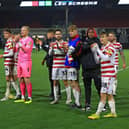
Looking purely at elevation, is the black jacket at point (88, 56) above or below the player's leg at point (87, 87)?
above

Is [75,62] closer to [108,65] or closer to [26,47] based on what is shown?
[108,65]

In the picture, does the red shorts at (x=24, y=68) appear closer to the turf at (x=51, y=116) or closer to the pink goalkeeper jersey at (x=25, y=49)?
the pink goalkeeper jersey at (x=25, y=49)

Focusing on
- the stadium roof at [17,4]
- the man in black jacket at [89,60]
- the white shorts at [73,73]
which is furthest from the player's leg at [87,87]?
the stadium roof at [17,4]

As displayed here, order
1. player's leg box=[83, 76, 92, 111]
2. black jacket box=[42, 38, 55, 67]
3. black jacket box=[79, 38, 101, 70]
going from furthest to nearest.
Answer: black jacket box=[42, 38, 55, 67] < player's leg box=[83, 76, 92, 111] < black jacket box=[79, 38, 101, 70]

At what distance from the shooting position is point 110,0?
50.4m

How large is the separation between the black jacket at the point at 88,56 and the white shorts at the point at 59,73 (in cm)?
116

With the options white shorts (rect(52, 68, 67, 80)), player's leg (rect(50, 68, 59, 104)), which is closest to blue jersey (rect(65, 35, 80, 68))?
white shorts (rect(52, 68, 67, 80))

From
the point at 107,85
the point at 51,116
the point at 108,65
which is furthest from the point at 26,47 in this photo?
the point at 107,85

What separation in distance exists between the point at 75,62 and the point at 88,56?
0.54 metres

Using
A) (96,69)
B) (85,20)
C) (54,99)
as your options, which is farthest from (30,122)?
(85,20)

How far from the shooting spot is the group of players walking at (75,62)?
24.0ft

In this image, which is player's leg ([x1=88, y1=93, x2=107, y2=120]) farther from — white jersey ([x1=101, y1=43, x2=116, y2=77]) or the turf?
white jersey ([x1=101, y1=43, x2=116, y2=77])

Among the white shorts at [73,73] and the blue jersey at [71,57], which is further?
the white shorts at [73,73]

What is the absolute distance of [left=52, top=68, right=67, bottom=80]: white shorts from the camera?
8.95 metres
